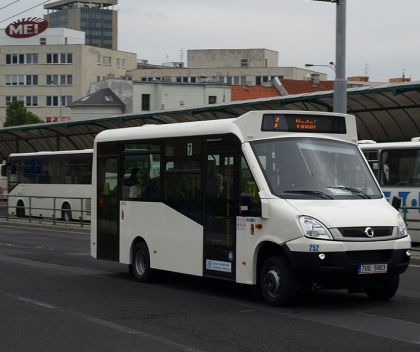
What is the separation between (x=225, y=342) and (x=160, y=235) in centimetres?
510

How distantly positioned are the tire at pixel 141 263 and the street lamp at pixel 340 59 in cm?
→ 813

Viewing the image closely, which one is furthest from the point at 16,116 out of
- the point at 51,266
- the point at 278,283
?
the point at 278,283

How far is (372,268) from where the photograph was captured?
36.2 ft

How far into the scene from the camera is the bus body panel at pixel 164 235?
13.1 meters

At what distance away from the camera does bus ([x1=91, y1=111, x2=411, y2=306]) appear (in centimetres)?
1098

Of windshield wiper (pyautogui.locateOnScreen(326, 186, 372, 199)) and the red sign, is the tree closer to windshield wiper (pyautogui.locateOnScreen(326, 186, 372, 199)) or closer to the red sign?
the red sign

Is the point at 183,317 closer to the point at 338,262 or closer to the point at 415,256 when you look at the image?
the point at 338,262

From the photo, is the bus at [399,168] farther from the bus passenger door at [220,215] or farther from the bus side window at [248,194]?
the bus side window at [248,194]

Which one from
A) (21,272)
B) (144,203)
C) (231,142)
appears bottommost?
(21,272)

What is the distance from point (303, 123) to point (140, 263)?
12.7 feet

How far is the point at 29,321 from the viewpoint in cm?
1053

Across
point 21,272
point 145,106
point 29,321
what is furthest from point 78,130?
point 145,106

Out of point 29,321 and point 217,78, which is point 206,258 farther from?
point 217,78

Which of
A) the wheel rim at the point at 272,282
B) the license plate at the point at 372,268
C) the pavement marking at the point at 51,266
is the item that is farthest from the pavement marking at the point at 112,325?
the pavement marking at the point at 51,266
